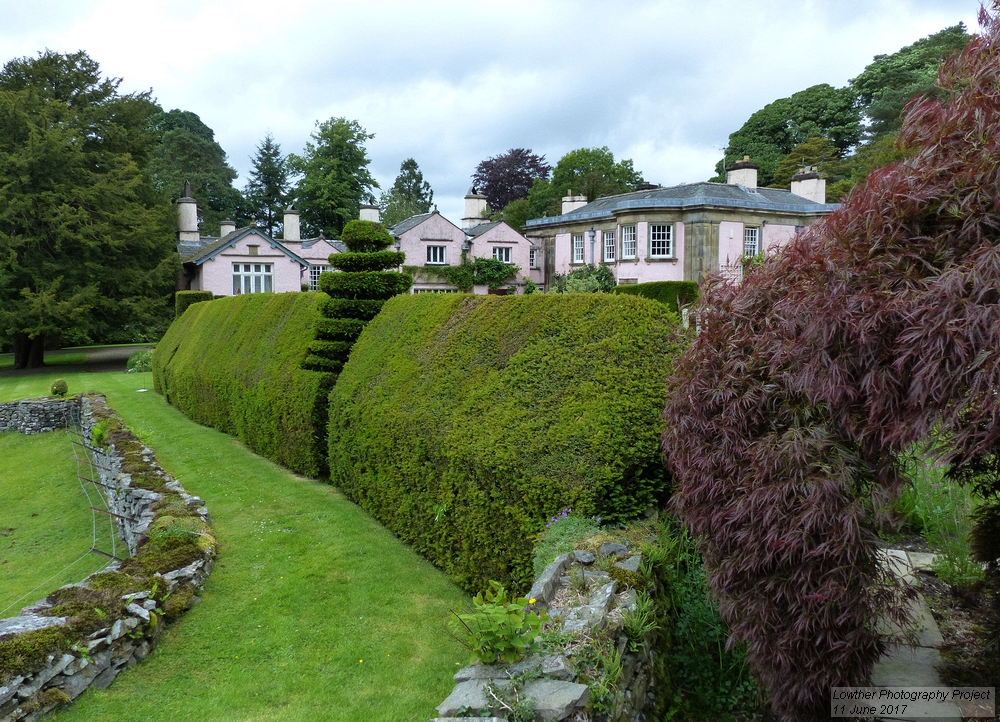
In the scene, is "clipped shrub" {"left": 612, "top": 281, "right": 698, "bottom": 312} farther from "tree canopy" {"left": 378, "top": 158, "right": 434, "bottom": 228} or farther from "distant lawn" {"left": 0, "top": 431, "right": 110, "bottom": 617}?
"tree canopy" {"left": 378, "top": 158, "right": 434, "bottom": 228}

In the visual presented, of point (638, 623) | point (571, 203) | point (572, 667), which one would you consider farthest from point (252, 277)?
point (572, 667)

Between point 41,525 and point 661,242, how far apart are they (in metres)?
26.8

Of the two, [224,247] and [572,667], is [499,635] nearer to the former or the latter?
[572,667]

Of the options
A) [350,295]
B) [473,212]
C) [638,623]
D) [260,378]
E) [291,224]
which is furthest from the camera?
[473,212]

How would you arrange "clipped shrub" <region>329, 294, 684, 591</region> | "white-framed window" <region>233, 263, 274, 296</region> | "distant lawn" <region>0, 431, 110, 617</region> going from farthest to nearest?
"white-framed window" <region>233, 263, 274, 296</region> < "distant lawn" <region>0, 431, 110, 617</region> < "clipped shrub" <region>329, 294, 684, 591</region>

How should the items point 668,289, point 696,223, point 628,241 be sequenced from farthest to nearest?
point 628,241, point 696,223, point 668,289

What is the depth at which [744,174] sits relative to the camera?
113ft

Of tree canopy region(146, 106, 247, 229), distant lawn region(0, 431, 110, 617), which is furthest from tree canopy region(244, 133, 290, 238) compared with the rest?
distant lawn region(0, 431, 110, 617)

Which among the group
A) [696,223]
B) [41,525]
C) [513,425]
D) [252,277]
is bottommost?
[41,525]

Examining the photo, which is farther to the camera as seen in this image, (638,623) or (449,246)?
(449,246)

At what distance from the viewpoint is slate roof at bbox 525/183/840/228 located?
31625mm

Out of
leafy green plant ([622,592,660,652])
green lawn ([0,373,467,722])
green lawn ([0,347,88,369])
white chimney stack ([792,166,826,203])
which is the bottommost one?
green lawn ([0,373,467,722])

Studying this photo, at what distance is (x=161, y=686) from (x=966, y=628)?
6.09 m

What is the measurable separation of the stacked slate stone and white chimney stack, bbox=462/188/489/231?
31.6 m
